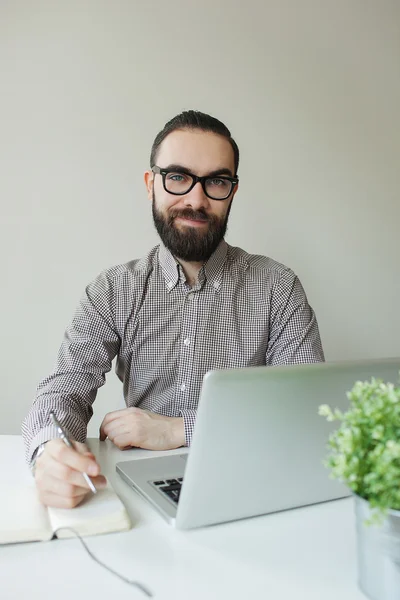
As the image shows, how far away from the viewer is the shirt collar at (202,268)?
5.10 ft

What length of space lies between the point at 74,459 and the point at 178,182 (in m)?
0.97

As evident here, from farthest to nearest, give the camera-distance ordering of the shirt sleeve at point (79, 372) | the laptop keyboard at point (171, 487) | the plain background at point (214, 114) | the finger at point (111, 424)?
the plain background at point (214, 114) → the finger at point (111, 424) → the shirt sleeve at point (79, 372) → the laptop keyboard at point (171, 487)

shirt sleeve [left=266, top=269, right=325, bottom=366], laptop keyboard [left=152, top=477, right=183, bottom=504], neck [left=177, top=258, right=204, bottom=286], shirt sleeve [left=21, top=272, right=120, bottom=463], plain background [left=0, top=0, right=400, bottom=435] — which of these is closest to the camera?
laptop keyboard [left=152, top=477, right=183, bottom=504]

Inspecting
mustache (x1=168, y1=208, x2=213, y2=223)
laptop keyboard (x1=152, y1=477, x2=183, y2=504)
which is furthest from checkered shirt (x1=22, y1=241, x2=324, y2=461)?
laptop keyboard (x1=152, y1=477, x2=183, y2=504)

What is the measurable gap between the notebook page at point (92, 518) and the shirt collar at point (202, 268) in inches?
33.5

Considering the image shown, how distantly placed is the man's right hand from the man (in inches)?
22.4

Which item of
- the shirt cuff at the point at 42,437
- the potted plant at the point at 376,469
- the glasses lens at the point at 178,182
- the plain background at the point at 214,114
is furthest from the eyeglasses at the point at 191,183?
the potted plant at the point at 376,469

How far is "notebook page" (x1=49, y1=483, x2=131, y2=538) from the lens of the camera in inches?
28.1

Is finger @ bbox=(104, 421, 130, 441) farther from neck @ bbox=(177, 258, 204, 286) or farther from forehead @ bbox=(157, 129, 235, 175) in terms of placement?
forehead @ bbox=(157, 129, 235, 175)

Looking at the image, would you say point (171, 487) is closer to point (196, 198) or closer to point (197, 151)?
point (196, 198)

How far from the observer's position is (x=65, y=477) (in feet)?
2.48

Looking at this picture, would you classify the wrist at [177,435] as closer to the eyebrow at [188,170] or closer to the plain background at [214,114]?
the eyebrow at [188,170]

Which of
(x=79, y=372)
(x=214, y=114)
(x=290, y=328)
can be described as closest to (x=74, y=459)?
(x=79, y=372)

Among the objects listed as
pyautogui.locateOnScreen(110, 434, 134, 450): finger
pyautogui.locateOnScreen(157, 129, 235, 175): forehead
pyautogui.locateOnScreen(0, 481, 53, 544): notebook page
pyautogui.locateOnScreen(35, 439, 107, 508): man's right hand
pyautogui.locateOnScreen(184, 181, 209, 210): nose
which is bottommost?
pyautogui.locateOnScreen(110, 434, 134, 450): finger
